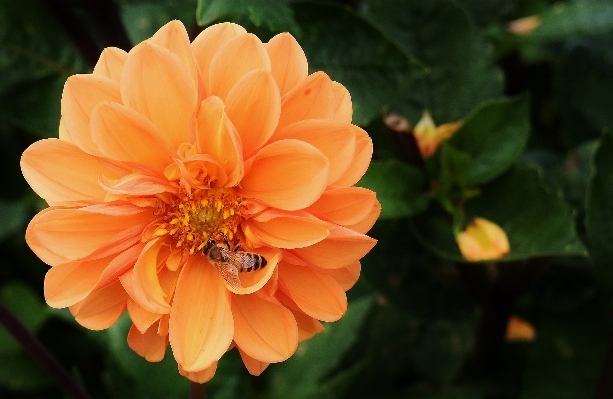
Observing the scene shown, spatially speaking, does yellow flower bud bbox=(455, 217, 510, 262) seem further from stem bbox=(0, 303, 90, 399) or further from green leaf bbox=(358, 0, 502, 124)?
stem bbox=(0, 303, 90, 399)

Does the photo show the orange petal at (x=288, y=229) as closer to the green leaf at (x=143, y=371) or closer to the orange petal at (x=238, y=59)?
the orange petal at (x=238, y=59)

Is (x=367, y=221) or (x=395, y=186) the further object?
(x=395, y=186)

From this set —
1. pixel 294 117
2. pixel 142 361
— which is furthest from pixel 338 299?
pixel 142 361

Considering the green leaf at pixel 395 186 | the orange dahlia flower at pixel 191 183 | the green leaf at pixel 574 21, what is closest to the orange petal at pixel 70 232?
the orange dahlia flower at pixel 191 183

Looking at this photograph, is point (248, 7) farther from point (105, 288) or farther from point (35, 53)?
point (35, 53)

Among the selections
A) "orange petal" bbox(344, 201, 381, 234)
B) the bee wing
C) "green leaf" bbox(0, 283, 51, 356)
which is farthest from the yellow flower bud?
"green leaf" bbox(0, 283, 51, 356)

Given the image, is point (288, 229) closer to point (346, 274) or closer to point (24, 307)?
point (346, 274)

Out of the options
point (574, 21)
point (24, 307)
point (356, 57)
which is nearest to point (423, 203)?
point (356, 57)
